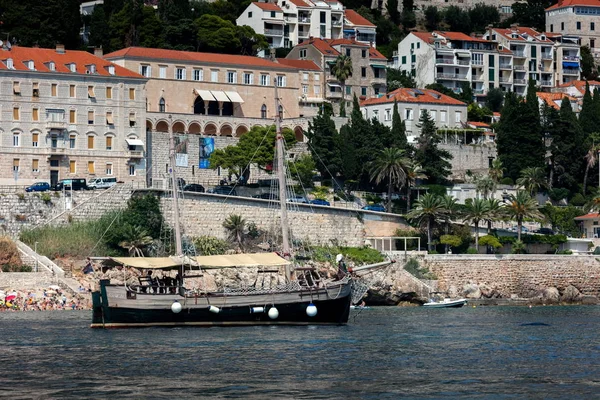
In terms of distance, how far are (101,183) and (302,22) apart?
49.3 meters

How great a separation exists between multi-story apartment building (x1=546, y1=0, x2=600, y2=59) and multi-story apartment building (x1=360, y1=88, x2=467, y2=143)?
3803cm

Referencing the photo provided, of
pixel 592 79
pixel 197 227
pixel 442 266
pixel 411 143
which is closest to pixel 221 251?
pixel 197 227

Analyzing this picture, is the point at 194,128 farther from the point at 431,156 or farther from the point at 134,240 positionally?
the point at 134,240

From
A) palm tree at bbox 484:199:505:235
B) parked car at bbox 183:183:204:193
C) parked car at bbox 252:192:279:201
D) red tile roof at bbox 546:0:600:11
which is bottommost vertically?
palm tree at bbox 484:199:505:235

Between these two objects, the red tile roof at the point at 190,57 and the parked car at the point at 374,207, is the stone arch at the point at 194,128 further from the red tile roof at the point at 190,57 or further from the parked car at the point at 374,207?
the parked car at the point at 374,207

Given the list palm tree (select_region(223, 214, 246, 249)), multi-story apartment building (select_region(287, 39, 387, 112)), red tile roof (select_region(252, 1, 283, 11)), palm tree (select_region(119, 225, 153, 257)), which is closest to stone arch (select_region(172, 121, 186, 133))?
palm tree (select_region(223, 214, 246, 249))

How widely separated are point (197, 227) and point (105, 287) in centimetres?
2625

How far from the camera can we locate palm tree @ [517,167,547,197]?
3765 inches

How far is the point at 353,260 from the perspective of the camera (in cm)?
8144

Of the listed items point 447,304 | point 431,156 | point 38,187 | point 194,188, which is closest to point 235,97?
point 431,156

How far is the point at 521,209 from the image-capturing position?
283 feet

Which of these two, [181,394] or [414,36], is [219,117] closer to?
[414,36]

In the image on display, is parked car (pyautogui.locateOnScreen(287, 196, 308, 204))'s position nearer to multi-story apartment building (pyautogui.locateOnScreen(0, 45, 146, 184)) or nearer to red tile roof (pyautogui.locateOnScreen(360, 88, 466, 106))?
multi-story apartment building (pyautogui.locateOnScreen(0, 45, 146, 184))

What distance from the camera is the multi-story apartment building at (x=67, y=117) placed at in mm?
86625
